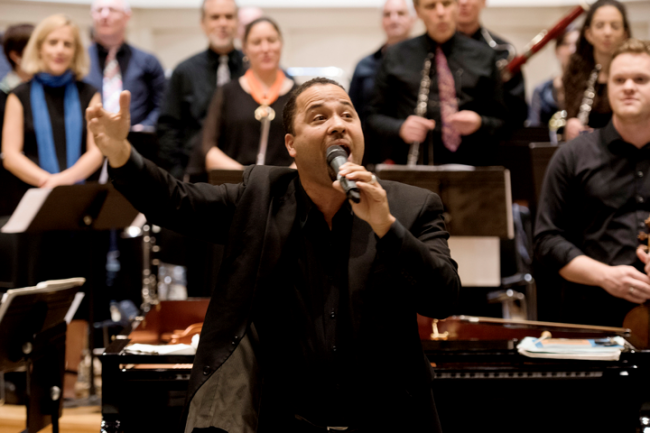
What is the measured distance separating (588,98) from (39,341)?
9.33ft

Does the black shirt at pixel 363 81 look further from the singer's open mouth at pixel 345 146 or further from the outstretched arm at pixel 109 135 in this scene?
the outstretched arm at pixel 109 135

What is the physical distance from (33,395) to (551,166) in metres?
2.15

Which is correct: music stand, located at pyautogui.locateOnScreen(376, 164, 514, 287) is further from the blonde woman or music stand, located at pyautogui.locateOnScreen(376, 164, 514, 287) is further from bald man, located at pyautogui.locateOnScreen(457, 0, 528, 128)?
the blonde woman

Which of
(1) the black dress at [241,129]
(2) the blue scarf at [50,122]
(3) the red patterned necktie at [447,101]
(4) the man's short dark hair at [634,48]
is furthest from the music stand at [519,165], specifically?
(2) the blue scarf at [50,122]

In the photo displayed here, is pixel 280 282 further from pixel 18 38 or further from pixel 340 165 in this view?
pixel 18 38

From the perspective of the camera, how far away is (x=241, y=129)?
3.76 m

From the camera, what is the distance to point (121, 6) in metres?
4.79

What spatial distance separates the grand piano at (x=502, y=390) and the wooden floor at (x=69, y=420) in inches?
42.8

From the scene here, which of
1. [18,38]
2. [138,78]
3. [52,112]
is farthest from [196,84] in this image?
[18,38]

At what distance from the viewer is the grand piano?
2.06 meters

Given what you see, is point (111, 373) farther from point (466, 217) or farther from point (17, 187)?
point (17, 187)

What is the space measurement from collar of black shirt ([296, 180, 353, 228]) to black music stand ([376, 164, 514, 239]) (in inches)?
49.8

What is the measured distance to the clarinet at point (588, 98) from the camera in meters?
3.67

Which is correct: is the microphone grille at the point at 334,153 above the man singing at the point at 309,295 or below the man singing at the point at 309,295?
above
